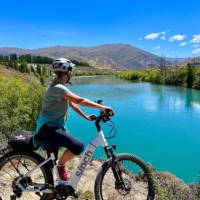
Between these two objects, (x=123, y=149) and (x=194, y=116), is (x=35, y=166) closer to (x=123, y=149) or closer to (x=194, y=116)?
→ (x=123, y=149)

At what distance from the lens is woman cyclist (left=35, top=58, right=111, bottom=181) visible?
3764 mm

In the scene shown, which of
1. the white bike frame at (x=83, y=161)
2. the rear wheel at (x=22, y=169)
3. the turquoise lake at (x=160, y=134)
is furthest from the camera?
the turquoise lake at (x=160, y=134)

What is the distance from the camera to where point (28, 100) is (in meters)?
22.6

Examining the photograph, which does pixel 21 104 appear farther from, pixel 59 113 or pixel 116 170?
pixel 116 170

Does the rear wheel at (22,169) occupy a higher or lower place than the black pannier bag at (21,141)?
lower

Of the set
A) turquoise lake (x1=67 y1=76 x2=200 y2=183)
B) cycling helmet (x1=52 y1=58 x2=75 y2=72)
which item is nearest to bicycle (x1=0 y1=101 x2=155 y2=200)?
cycling helmet (x1=52 y1=58 x2=75 y2=72)

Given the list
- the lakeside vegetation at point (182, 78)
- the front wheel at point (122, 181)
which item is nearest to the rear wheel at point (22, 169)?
the front wheel at point (122, 181)

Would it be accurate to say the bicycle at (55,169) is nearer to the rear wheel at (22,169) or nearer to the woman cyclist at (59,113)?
the rear wheel at (22,169)

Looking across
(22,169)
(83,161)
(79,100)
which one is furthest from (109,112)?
(22,169)

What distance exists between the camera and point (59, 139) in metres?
3.80

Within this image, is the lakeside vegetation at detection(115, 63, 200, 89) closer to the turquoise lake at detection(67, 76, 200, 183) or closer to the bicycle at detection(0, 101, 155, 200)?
the turquoise lake at detection(67, 76, 200, 183)

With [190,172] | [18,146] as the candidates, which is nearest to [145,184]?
[18,146]

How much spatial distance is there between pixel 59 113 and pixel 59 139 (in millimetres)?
323

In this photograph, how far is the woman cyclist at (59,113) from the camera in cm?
376
